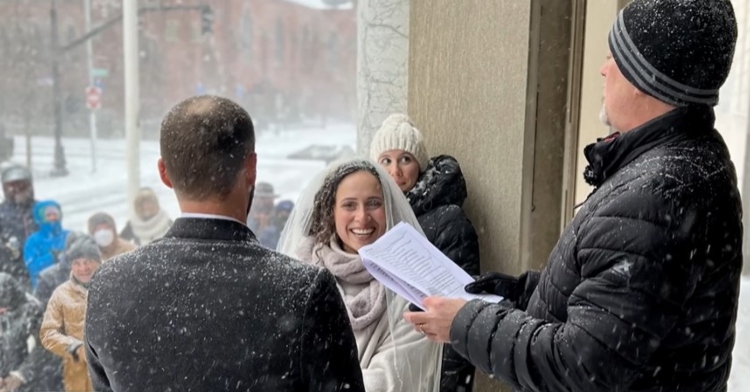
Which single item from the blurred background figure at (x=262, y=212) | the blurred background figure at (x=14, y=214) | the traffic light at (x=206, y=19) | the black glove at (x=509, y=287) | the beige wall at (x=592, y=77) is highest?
the traffic light at (x=206, y=19)

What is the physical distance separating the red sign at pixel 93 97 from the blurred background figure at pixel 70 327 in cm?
922

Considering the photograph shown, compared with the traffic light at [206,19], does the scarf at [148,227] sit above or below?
below

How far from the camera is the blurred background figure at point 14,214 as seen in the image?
7148 millimetres

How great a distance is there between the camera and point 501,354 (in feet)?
5.61

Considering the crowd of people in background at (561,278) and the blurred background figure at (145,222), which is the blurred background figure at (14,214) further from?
the crowd of people in background at (561,278)

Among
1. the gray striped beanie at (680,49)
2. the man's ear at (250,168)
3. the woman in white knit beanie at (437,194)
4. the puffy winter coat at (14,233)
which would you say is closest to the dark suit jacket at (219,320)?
the man's ear at (250,168)

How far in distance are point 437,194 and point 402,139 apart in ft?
1.14

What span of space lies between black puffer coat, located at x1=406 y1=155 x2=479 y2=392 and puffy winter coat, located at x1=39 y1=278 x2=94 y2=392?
116 inches

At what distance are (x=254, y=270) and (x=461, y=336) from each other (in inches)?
21.7

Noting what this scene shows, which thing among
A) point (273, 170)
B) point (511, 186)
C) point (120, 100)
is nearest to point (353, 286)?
point (511, 186)

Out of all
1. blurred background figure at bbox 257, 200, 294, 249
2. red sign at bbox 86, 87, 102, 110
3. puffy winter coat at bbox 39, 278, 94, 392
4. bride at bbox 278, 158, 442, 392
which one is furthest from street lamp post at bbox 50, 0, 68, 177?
bride at bbox 278, 158, 442, 392

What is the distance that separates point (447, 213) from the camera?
139 inches

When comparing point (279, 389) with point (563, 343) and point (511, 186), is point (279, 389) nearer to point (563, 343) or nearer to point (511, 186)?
point (563, 343)

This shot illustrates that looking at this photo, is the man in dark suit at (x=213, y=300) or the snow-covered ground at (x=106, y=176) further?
the snow-covered ground at (x=106, y=176)
